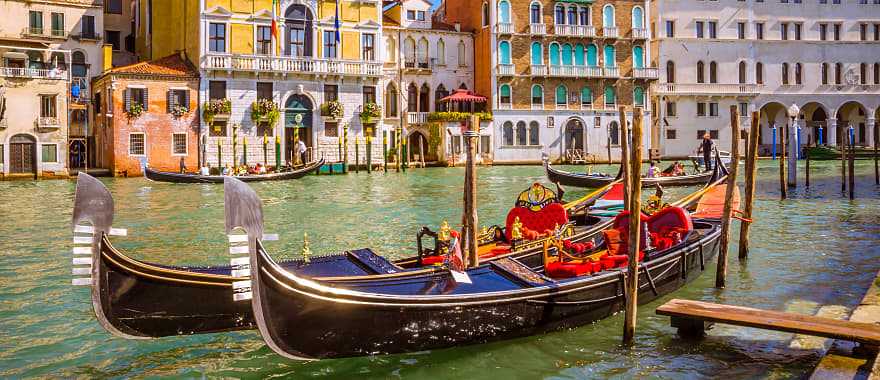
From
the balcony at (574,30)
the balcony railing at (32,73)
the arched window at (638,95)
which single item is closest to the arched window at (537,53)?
the balcony at (574,30)

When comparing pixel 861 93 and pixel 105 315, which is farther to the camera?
pixel 861 93

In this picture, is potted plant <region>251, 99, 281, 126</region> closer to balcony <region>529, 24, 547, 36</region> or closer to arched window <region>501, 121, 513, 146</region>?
arched window <region>501, 121, 513, 146</region>

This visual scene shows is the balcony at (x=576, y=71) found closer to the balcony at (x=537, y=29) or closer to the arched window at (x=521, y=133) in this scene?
the balcony at (x=537, y=29)

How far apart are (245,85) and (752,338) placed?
2193 centimetres

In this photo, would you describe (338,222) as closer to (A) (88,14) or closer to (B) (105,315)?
(B) (105,315)

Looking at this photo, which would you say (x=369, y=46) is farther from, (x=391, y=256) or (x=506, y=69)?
(x=391, y=256)

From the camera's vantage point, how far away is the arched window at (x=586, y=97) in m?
31.4

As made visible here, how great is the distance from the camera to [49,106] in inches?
933

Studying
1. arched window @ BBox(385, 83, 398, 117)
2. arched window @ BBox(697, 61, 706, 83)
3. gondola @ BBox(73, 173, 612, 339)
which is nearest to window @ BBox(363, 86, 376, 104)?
arched window @ BBox(385, 83, 398, 117)

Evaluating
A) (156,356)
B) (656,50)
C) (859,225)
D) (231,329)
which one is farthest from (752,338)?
(656,50)

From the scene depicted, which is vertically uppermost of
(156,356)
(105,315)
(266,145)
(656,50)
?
(656,50)

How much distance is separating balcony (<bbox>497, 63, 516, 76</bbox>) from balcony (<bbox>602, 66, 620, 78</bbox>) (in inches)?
152

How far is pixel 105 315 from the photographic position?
15.9ft

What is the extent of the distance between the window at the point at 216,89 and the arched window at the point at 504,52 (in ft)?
33.3
